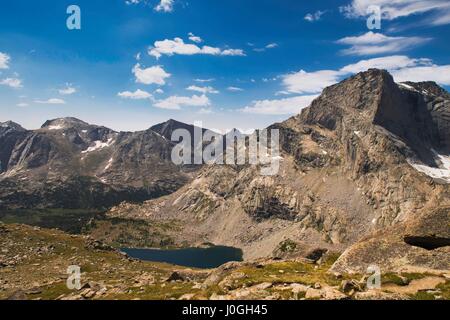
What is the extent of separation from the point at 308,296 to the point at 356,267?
12315mm

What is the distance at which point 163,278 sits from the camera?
205ft

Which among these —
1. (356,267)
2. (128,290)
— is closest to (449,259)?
(356,267)

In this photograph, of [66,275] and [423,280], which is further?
[66,275]

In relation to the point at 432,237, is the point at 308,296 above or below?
below

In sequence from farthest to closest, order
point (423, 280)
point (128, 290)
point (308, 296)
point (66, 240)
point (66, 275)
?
point (66, 240), point (66, 275), point (128, 290), point (423, 280), point (308, 296)

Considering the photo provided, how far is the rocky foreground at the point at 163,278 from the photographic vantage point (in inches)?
1100

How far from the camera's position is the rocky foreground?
2794 cm
